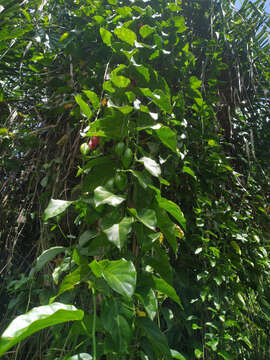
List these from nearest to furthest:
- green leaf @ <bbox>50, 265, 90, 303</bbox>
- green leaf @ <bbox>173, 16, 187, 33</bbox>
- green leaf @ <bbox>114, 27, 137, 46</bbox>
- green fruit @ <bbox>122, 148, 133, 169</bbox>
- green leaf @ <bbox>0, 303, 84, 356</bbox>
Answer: green leaf @ <bbox>0, 303, 84, 356</bbox> → green leaf @ <bbox>50, 265, 90, 303</bbox> → green fruit @ <bbox>122, 148, 133, 169</bbox> → green leaf @ <bbox>114, 27, 137, 46</bbox> → green leaf @ <bbox>173, 16, 187, 33</bbox>

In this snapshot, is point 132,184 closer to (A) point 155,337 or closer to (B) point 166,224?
(B) point 166,224

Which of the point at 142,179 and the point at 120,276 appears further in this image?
the point at 142,179

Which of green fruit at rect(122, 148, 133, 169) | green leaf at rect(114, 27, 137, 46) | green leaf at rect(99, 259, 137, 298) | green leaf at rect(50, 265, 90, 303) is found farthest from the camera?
green leaf at rect(114, 27, 137, 46)

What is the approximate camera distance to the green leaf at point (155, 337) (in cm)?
50

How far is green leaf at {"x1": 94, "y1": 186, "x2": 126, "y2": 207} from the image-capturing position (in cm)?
56

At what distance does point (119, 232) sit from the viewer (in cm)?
52

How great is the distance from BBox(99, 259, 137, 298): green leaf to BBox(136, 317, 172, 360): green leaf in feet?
0.47

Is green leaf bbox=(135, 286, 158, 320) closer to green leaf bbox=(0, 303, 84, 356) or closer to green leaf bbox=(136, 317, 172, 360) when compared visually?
green leaf bbox=(136, 317, 172, 360)

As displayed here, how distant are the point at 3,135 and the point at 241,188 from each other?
3.26 ft

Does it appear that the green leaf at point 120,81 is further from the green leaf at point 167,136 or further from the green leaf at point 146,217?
the green leaf at point 146,217

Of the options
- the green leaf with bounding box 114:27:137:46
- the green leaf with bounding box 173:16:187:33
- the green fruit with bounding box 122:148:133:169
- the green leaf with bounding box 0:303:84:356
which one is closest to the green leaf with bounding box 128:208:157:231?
the green fruit with bounding box 122:148:133:169

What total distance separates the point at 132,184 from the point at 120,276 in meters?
0.27

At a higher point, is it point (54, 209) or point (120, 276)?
point (120, 276)

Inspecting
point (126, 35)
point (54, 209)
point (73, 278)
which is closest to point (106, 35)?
point (126, 35)
